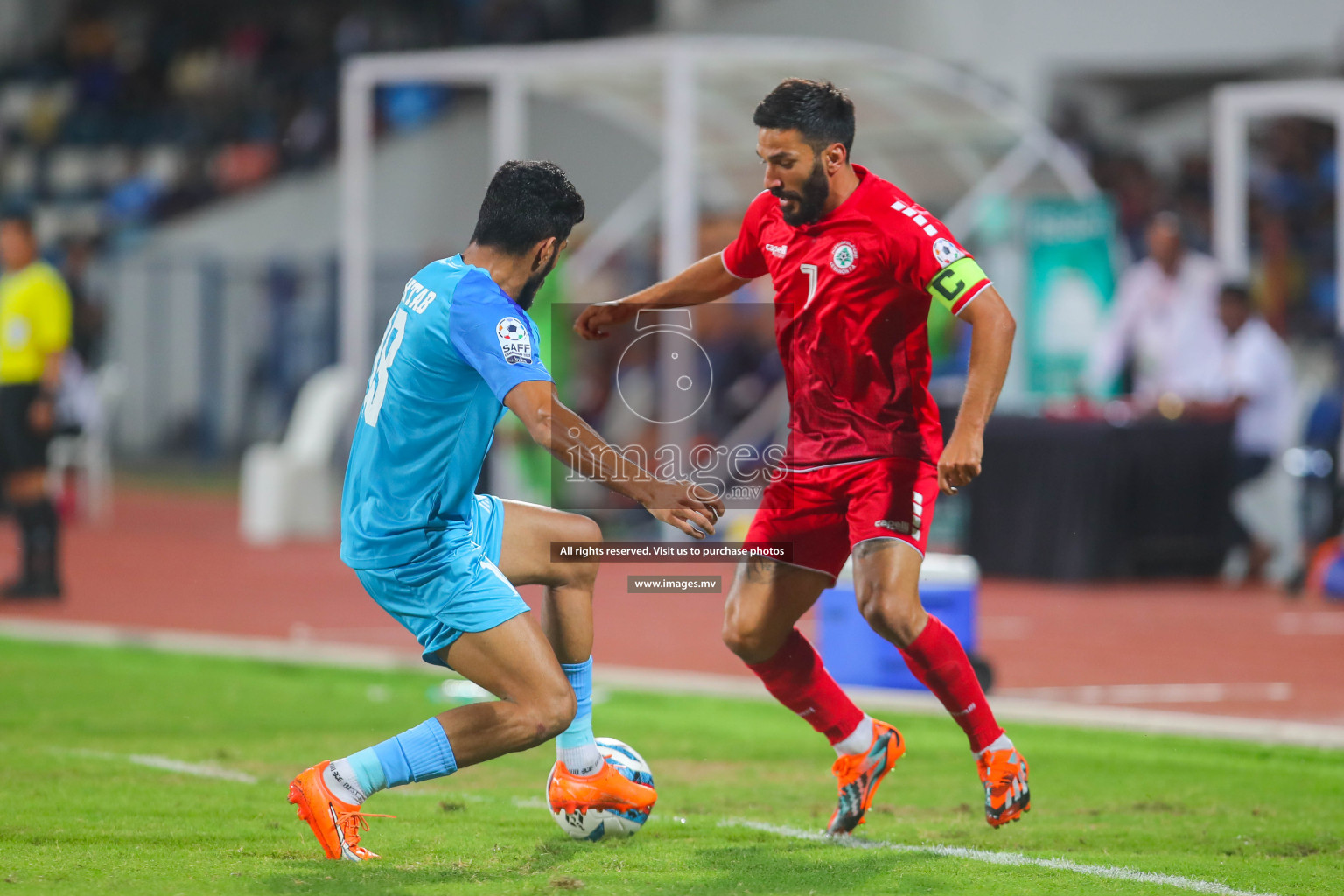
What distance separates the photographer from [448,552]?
17.4 ft

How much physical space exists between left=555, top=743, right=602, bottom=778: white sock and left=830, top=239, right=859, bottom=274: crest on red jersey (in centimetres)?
172

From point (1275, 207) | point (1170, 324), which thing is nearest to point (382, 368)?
point (1170, 324)

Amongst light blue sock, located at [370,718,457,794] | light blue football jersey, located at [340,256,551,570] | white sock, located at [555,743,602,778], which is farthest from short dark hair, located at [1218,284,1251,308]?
light blue sock, located at [370,718,457,794]

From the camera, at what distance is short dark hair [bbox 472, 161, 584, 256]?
528 centimetres

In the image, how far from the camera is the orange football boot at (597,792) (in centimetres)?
570

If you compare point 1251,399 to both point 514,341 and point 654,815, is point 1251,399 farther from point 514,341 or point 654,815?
point 514,341

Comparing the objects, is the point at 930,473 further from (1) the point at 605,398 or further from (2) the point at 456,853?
(1) the point at 605,398

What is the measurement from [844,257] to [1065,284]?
33.4ft

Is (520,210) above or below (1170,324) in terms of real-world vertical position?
above

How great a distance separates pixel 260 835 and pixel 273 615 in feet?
22.0

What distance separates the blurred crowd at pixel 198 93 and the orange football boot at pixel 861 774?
20.6 metres

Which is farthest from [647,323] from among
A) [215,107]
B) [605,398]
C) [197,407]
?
[215,107]

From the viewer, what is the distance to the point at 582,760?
226 inches

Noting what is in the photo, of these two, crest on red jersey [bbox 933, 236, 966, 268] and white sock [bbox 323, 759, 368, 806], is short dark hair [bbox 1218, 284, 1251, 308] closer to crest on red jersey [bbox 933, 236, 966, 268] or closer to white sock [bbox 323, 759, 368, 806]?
crest on red jersey [bbox 933, 236, 966, 268]
